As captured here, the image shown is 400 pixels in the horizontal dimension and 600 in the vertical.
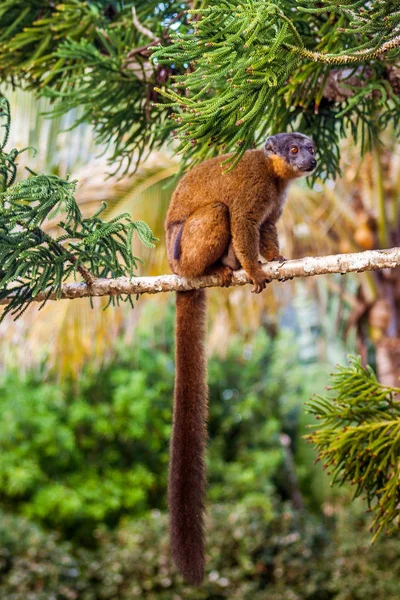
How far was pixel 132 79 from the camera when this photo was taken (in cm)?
290

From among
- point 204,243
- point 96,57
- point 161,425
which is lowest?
point 161,425

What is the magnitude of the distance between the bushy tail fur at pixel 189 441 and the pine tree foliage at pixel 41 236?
1.72 ft

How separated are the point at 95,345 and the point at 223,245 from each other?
12.0 ft

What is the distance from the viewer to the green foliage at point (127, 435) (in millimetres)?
8992

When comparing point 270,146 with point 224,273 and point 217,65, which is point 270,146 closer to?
point 224,273

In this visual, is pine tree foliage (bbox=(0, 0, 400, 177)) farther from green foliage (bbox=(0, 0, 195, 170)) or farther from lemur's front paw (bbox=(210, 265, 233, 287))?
lemur's front paw (bbox=(210, 265, 233, 287))

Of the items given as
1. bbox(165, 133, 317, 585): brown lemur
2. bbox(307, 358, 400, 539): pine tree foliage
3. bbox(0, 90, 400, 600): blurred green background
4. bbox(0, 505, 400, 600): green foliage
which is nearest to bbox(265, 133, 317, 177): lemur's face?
bbox(165, 133, 317, 585): brown lemur

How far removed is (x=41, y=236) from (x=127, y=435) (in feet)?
25.1

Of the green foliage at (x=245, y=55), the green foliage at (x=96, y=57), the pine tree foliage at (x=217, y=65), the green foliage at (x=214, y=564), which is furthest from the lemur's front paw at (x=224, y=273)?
the green foliage at (x=214, y=564)

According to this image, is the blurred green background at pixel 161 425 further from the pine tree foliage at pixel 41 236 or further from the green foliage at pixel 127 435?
the pine tree foliage at pixel 41 236

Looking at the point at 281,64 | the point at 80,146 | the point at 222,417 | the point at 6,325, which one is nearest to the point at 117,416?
the point at 222,417

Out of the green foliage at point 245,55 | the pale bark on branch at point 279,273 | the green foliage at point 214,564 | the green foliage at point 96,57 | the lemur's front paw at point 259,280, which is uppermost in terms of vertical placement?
the green foliage at point 96,57

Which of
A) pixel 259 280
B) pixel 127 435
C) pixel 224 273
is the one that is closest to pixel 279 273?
pixel 259 280

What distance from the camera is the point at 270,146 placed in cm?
281
